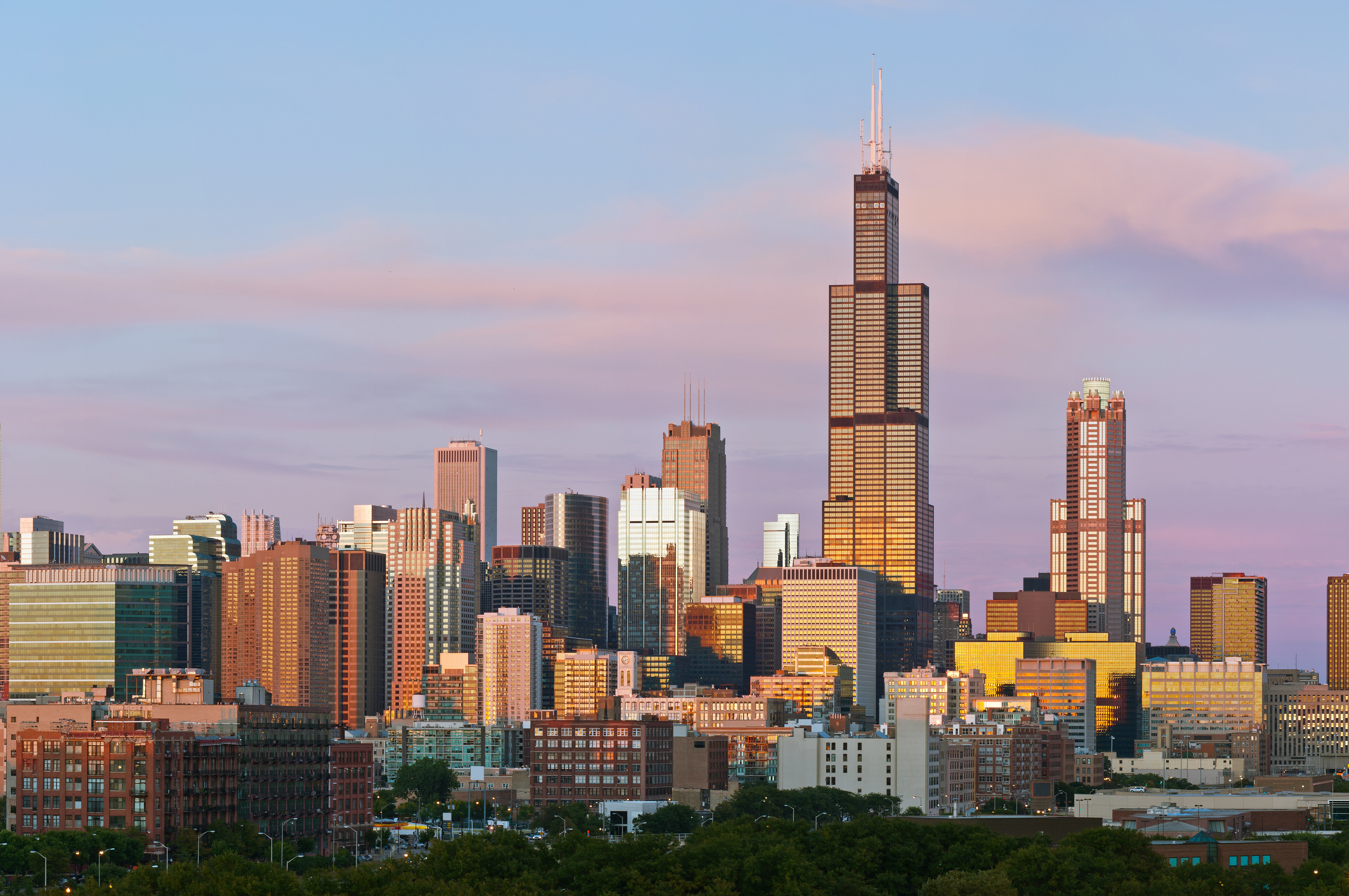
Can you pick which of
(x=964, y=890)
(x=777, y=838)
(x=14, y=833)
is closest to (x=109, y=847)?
(x=14, y=833)

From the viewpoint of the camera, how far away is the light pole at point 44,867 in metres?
175

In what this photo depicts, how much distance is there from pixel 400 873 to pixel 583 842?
2634cm

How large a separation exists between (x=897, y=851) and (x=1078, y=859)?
17282 mm

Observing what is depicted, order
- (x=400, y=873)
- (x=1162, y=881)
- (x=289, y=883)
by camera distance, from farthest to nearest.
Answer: (x=1162, y=881) < (x=400, y=873) < (x=289, y=883)

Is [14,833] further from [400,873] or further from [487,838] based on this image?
[400,873]

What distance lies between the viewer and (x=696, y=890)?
437ft

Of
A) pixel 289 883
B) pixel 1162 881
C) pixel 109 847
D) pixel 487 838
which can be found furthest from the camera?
pixel 109 847

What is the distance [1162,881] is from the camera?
14100 cm

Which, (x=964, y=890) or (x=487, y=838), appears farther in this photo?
(x=487, y=838)

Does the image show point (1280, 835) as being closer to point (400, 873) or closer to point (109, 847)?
point (400, 873)

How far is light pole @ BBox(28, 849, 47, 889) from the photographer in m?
175

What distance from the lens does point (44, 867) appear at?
600 feet

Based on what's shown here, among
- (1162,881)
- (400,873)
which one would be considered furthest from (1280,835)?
(400,873)

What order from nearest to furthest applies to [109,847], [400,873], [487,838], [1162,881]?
[400,873] → [1162,881] → [487,838] → [109,847]
